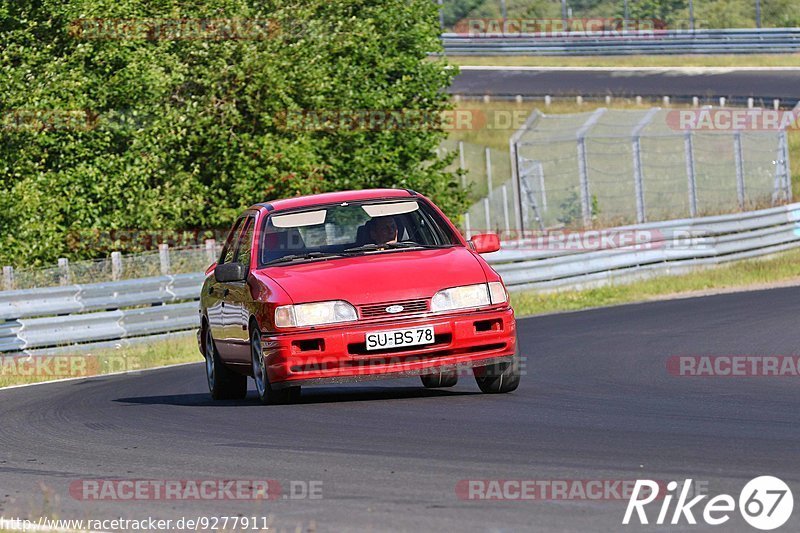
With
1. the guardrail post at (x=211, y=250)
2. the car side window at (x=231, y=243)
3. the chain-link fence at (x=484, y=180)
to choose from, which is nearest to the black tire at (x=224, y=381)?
the car side window at (x=231, y=243)

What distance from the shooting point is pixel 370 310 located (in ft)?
32.5

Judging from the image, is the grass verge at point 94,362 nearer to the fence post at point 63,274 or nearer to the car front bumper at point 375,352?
the fence post at point 63,274

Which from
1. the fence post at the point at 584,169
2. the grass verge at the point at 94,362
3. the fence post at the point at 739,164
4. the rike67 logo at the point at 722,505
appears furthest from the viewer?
the fence post at the point at 739,164

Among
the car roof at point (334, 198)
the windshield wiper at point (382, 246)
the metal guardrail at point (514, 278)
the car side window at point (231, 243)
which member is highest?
the car roof at point (334, 198)

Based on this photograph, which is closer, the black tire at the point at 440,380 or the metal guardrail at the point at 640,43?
the black tire at the point at 440,380

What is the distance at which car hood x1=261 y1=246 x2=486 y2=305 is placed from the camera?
9.95 metres

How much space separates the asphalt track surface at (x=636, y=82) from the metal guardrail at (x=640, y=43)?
2192mm

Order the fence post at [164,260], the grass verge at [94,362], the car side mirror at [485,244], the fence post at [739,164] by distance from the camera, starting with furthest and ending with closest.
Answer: the fence post at [739,164]
the fence post at [164,260]
the grass verge at [94,362]
the car side mirror at [485,244]

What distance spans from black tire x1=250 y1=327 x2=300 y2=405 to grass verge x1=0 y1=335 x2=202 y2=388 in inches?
261

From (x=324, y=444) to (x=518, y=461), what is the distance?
1.53m

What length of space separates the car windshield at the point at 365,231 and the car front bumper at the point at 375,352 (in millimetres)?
998

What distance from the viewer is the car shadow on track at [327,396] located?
10.9 meters

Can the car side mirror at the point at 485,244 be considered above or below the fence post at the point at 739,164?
above

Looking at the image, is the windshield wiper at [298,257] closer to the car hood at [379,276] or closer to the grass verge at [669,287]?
the car hood at [379,276]
